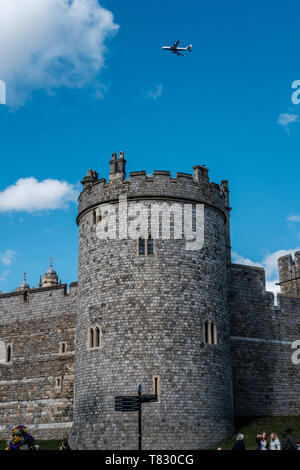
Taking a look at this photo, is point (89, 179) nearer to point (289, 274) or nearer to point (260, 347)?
point (260, 347)

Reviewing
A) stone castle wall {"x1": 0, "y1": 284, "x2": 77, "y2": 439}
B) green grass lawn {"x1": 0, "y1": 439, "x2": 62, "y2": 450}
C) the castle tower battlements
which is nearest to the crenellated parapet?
stone castle wall {"x1": 0, "y1": 284, "x2": 77, "y2": 439}

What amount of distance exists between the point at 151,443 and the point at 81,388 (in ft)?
13.6

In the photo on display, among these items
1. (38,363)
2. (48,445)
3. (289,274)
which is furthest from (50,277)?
(48,445)

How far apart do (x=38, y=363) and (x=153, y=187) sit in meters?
11.6

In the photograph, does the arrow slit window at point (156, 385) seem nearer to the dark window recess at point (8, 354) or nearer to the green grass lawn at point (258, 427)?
the green grass lawn at point (258, 427)

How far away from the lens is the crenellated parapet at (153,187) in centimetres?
2658

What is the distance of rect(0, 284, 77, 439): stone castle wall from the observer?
2967 centimetres

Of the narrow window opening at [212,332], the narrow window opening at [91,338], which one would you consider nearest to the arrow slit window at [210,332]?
the narrow window opening at [212,332]

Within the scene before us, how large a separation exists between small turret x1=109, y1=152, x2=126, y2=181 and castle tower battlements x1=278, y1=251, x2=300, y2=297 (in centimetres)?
1775

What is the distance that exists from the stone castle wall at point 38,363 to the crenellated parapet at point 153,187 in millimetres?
6423

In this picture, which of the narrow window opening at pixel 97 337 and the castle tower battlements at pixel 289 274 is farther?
the castle tower battlements at pixel 289 274

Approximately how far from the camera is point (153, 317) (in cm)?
2494
